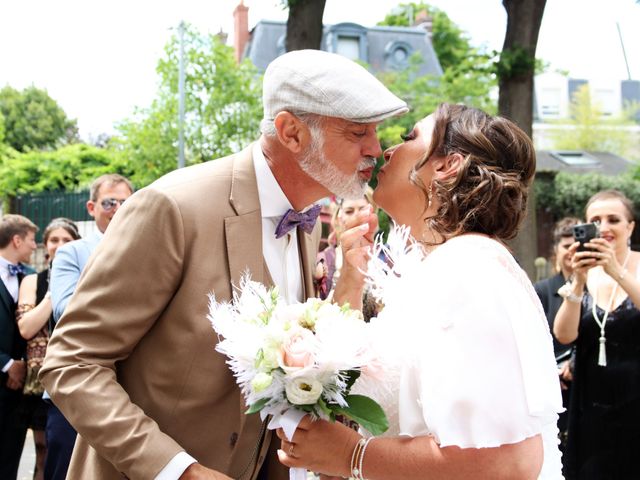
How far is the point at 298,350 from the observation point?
2014 mm

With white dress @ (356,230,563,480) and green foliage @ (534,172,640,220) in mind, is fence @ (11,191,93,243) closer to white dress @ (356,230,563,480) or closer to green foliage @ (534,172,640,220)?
green foliage @ (534,172,640,220)

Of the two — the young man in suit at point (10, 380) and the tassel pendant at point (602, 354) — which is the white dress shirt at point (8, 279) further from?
the tassel pendant at point (602, 354)

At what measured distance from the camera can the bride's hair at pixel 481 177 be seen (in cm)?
229

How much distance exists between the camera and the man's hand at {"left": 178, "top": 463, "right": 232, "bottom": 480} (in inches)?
88.4

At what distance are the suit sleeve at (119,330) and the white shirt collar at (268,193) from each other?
0.42 meters

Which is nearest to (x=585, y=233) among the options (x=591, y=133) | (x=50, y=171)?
(x=50, y=171)

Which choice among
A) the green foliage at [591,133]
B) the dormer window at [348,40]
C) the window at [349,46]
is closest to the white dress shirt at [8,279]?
the dormer window at [348,40]

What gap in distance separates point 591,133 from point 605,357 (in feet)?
158

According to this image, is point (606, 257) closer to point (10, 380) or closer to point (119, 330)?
point (119, 330)

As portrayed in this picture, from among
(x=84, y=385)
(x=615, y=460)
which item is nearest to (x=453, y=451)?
(x=84, y=385)

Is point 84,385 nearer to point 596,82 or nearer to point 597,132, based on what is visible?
point 597,132

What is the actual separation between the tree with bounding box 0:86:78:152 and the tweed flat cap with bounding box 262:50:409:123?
46919 mm

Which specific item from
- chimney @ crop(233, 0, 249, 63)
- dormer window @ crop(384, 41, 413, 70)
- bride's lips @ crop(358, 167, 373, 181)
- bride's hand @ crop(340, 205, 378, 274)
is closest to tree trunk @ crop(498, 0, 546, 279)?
bride's hand @ crop(340, 205, 378, 274)

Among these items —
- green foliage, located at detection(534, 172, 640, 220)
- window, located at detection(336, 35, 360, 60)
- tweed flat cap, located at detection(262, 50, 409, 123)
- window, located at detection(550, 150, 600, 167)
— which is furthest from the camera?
window, located at detection(336, 35, 360, 60)
